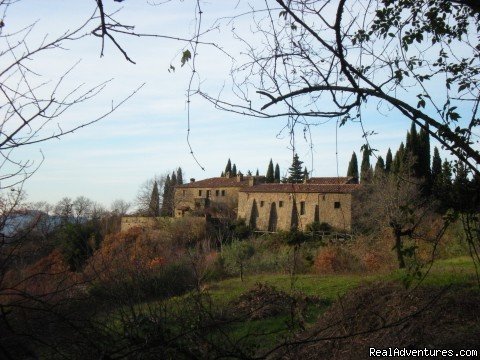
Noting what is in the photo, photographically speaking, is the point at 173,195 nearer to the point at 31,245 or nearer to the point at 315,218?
the point at 315,218

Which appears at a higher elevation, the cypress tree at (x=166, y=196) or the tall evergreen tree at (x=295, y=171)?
the cypress tree at (x=166, y=196)

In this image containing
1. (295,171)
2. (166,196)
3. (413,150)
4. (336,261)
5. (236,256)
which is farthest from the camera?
(166,196)

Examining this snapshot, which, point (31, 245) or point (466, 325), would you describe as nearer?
point (31, 245)

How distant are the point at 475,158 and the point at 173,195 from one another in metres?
52.1

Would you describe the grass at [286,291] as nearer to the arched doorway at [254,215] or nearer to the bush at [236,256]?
the bush at [236,256]

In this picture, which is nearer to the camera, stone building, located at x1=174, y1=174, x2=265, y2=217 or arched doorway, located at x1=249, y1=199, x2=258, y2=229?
arched doorway, located at x1=249, y1=199, x2=258, y2=229

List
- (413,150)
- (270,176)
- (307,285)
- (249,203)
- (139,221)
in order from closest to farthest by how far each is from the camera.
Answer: (307,285) < (413,150) < (139,221) < (249,203) < (270,176)

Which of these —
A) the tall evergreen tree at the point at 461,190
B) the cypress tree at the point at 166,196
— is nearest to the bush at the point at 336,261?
the tall evergreen tree at the point at 461,190

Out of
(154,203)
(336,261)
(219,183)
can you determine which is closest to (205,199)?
(219,183)

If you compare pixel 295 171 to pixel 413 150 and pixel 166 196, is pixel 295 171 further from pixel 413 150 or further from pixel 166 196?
pixel 166 196

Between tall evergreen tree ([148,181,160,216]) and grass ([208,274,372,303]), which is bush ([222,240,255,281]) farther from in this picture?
tall evergreen tree ([148,181,160,216])

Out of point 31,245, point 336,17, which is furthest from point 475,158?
point 31,245

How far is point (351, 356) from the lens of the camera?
21.3ft

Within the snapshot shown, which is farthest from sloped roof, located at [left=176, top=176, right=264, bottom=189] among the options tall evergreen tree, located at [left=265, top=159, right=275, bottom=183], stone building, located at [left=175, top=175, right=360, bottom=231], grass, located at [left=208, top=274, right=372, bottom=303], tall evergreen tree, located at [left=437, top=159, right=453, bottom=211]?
tall evergreen tree, located at [left=437, top=159, right=453, bottom=211]
